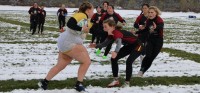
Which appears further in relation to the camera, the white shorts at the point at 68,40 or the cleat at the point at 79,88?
the cleat at the point at 79,88

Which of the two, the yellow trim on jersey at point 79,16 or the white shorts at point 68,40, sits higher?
the yellow trim on jersey at point 79,16

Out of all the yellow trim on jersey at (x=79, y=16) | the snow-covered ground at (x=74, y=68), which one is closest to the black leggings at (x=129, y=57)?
the snow-covered ground at (x=74, y=68)

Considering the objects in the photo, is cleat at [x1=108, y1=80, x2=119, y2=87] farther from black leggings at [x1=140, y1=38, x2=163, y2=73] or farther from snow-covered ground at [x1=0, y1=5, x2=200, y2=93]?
black leggings at [x1=140, y1=38, x2=163, y2=73]

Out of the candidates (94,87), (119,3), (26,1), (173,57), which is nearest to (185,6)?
(119,3)

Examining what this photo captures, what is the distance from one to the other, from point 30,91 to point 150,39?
348cm

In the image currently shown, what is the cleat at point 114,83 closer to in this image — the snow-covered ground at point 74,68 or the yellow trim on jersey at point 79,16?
the snow-covered ground at point 74,68

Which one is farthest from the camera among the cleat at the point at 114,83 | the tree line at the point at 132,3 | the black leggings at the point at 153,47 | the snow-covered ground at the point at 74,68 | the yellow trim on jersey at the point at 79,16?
the tree line at the point at 132,3

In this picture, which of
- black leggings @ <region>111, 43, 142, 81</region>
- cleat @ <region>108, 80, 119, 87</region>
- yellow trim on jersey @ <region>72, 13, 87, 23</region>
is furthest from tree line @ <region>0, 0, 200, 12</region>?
yellow trim on jersey @ <region>72, 13, 87, 23</region>

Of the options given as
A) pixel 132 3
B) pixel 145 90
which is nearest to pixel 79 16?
pixel 145 90

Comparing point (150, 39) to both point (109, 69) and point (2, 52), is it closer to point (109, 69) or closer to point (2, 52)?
point (109, 69)

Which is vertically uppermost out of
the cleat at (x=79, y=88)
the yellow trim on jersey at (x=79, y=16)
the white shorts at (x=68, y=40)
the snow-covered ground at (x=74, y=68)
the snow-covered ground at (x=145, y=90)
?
the yellow trim on jersey at (x=79, y=16)

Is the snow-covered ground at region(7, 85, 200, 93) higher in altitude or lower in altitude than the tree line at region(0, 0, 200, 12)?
higher

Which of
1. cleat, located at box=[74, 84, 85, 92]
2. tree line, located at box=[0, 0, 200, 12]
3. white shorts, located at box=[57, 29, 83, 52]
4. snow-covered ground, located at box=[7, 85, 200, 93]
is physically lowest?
tree line, located at box=[0, 0, 200, 12]

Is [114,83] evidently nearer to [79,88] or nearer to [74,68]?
[79,88]
